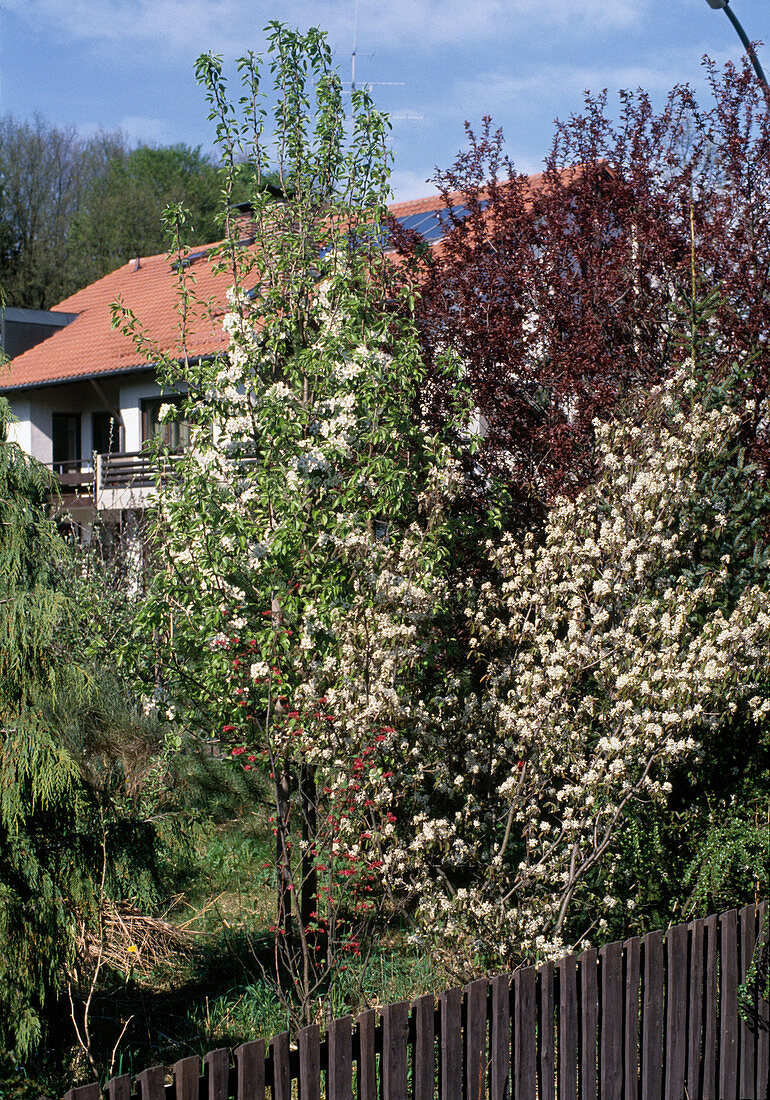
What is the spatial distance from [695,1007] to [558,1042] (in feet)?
2.47

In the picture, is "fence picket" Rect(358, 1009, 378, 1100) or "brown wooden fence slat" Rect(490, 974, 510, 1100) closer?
"fence picket" Rect(358, 1009, 378, 1100)

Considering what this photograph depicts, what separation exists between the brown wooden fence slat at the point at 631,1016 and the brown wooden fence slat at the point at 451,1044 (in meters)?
0.83

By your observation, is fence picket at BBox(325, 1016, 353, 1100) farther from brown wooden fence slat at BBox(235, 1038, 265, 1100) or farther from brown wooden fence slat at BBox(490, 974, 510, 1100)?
brown wooden fence slat at BBox(490, 974, 510, 1100)

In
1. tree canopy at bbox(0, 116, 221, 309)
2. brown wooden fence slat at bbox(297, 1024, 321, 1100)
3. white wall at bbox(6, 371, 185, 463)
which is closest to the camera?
brown wooden fence slat at bbox(297, 1024, 321, 1100)

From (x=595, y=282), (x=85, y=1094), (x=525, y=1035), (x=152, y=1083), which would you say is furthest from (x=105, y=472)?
(x=85, y=1094)

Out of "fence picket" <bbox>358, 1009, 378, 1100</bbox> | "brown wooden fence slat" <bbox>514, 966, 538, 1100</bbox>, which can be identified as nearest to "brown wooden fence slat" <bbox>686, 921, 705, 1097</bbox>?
"brown wooden fence slat" <bbox>514, 966, 538, 1100</bbox>

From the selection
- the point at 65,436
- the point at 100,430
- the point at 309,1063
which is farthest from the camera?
the point at 65,436

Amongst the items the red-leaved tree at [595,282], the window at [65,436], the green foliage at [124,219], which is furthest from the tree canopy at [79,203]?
the red-leaved tree at [595,282]

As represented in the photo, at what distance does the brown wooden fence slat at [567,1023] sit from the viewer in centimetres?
386

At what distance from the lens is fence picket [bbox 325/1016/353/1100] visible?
10.8 feet

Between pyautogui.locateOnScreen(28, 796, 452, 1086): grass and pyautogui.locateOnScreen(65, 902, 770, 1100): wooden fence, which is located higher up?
pyautogui.locateOnScreen(65, 902, 770, 1100): wooden fence

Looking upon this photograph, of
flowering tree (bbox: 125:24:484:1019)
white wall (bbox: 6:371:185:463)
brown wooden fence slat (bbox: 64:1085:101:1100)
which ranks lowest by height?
brown wooden fence slat (bbox: 64:1085:101:1100)

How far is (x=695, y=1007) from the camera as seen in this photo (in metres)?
4.31

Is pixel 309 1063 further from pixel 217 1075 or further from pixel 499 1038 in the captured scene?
pixel 499 1038
